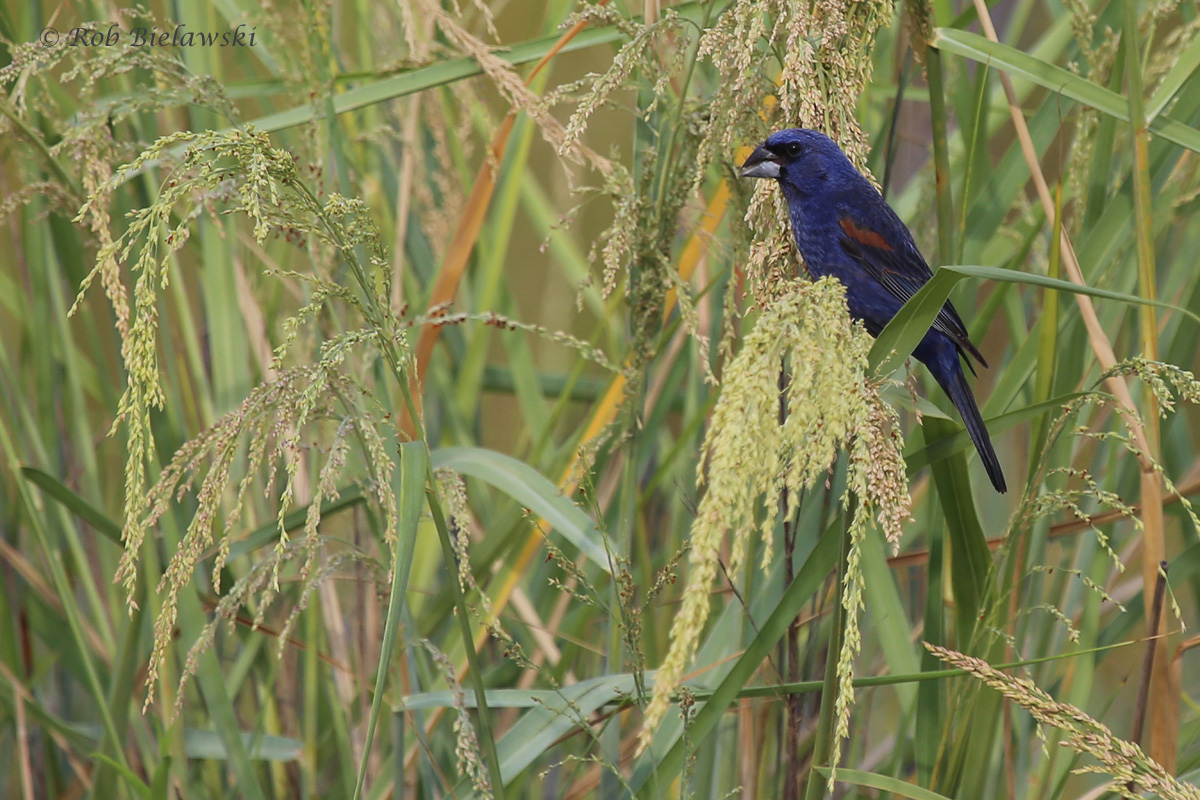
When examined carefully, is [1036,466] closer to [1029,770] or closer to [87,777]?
[1029,770]

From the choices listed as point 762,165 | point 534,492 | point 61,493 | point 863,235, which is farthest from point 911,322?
point 61,493

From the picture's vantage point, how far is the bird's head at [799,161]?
140cm

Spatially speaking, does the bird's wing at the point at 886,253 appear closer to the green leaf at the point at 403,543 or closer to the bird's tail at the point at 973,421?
the bird's tail at the point at 973,421

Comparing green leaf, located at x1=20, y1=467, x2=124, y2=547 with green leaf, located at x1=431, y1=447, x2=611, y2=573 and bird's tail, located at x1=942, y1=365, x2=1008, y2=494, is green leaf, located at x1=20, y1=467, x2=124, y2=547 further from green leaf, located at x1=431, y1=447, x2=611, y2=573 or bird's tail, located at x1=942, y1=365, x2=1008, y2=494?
bird's tail, located at x1=942, y1=365, x2=1008, y2=494

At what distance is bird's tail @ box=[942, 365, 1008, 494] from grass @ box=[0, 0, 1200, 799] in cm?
3

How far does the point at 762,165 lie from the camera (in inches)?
55.2

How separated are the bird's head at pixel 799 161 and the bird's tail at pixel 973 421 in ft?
1.24

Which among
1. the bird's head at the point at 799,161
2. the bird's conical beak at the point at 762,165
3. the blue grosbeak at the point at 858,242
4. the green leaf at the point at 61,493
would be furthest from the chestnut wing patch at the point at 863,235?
the green leaf at the point at 61,493

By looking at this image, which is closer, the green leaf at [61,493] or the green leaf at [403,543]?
the green leaf at [403,543]

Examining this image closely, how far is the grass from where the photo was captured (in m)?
1.02

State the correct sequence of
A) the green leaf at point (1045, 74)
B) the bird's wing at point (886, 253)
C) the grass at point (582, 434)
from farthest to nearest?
the bird's wing at point (886, 253) < the green leaf at point (1045, 74) < the grass at point (582, 434)

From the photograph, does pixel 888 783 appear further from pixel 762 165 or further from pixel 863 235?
pixel 863 235

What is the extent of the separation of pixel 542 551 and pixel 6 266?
57.6 inches

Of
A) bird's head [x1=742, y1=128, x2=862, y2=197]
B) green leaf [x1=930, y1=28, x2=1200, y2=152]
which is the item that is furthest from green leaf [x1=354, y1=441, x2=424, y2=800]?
green leaf [x1=930, y1=28, x2=1200, y2=152]
